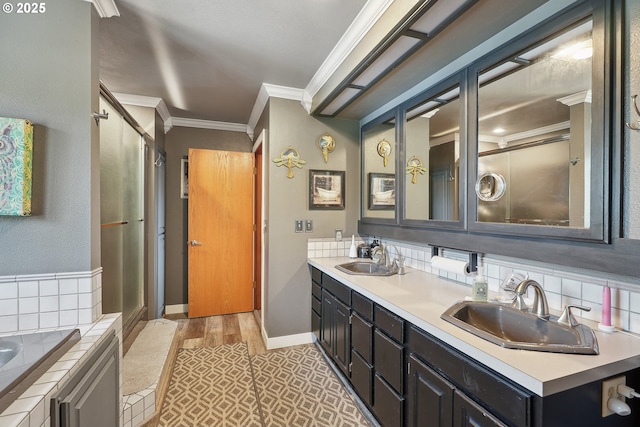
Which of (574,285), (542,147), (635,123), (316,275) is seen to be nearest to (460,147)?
(542,147)

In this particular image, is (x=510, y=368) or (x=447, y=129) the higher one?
(x=447, y=129)

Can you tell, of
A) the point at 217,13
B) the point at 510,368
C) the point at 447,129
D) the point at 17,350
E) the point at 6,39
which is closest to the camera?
the point at 510,368

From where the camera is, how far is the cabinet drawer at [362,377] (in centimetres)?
174

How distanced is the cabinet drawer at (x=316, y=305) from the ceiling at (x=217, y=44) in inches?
79.2

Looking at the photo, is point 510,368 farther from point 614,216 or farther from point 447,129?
point 447,129

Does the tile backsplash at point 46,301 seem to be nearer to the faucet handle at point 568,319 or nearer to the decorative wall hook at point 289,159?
the decorative wall hook at point 289,159

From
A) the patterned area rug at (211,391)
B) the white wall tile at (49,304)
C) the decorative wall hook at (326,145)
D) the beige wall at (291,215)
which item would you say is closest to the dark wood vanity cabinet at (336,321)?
the beige wall at (291,215)

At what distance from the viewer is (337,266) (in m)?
2.38

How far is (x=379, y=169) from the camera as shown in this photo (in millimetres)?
2699

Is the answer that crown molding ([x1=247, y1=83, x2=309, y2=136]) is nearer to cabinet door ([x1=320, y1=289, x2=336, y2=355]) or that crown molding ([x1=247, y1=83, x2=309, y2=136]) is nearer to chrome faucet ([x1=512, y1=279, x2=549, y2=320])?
cabinet door ([x1=320, y1=289, x2=336, y2=355])

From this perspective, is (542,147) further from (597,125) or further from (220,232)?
(220,232)

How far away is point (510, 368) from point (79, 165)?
203cm

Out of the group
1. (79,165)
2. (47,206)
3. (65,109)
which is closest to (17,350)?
(47,206)

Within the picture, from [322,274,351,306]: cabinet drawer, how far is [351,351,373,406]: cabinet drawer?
14.1 inches
